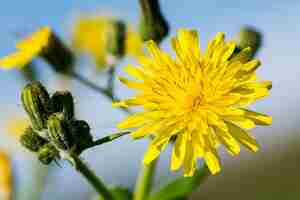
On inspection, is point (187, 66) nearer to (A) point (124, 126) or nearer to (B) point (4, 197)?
(A) point (124, 126)

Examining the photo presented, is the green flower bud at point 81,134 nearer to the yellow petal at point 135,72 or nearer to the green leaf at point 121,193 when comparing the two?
the yellow petal at point 135,72

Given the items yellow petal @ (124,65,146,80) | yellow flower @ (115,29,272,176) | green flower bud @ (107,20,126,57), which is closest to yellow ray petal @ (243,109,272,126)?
yellow flower @ (115,29,272,176)

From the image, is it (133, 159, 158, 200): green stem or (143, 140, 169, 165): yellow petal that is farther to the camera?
(133, 159, 158, 200): green stem

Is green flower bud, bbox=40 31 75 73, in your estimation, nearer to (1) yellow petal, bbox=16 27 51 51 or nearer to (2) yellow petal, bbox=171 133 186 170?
(1) yellow petal, bbox=16 27 51 51

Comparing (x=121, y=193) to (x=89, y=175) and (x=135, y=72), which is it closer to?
(x=89, y=175)

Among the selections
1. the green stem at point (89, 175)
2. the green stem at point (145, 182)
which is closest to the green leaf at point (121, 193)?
the green stem at point (145, 182)

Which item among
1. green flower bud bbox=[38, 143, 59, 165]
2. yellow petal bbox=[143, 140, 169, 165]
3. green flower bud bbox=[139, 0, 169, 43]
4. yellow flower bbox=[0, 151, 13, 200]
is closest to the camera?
yellow petal bbox=[143, 140, 169, 165]
